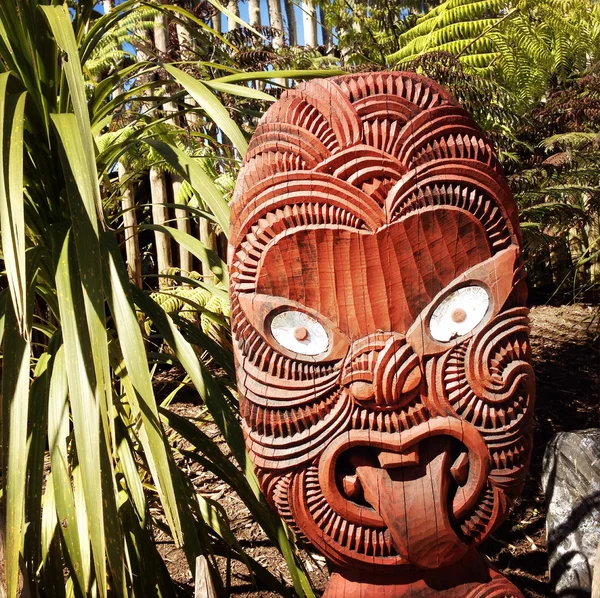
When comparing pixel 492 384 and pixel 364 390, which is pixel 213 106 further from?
pixel 492 384

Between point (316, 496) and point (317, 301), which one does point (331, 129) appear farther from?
point (316, 496)

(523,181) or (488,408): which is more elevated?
(523,181)

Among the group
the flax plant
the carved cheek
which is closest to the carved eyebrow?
the carved cheek

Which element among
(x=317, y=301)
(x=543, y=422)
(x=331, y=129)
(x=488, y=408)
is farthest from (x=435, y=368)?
(x=543, y=422)

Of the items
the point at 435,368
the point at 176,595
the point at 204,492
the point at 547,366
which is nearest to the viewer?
the point at 435,368

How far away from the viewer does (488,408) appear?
1.29 meters

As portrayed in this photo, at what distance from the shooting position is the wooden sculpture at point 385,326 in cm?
128

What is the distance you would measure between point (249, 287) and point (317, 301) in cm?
14

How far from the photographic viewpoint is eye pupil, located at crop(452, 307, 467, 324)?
1294 mm

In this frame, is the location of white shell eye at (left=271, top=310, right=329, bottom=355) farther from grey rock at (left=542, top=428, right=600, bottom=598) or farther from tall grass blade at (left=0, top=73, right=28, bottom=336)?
grey rock at (left=542, top=428, right=600, bottom=598)

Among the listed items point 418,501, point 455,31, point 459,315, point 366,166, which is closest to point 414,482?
point 418,501

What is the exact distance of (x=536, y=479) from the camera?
120 inches

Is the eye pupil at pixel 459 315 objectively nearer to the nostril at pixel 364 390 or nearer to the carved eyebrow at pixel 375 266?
the carved eyebrow at pixel 375 266

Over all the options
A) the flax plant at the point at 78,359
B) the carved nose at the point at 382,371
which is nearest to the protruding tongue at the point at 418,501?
the carved nose at the point at 382,371
